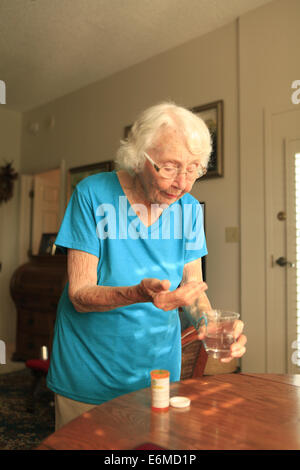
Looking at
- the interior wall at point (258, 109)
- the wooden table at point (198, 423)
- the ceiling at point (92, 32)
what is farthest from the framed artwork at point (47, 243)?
the wooden table at point (198, 423)

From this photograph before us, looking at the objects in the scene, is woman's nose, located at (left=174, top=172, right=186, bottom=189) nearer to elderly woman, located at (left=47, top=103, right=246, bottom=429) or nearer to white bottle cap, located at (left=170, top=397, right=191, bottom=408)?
elderly woman, located at (left=47, top=103, right=246, bottom=429)

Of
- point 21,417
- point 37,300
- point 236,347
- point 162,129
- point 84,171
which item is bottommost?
point 21,417

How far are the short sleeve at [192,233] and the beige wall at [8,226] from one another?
4.74 metres

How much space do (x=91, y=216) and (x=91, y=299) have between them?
24 cm

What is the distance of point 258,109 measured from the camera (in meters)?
3.16

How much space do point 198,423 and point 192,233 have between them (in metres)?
0.58

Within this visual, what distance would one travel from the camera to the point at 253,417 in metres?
0.90

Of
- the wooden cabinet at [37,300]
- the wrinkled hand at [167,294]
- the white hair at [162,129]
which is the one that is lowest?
the wooden cabinet at [37,300]

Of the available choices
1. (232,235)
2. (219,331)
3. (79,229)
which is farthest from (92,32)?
(219,331)

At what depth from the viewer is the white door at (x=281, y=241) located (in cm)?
294

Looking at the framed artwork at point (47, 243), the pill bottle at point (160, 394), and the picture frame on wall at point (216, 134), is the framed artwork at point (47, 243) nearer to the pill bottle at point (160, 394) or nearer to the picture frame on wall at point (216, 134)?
the picture frame on wall at point (216, 134)

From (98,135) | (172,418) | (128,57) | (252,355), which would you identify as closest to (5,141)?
(98,135)

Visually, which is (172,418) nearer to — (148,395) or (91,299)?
(148,395)

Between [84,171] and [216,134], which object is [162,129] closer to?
[216,134]
